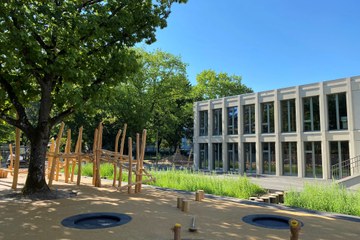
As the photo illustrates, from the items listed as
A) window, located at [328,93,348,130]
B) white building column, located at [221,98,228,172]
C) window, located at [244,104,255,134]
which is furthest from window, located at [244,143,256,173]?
window, located at [328,93,348,130]

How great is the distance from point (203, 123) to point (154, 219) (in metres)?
24.9

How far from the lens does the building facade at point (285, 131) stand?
72.9 ft

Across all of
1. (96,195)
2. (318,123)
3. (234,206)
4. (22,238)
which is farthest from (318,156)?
(22,238)

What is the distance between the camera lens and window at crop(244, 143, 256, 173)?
27.9m

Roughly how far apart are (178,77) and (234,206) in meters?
35.1

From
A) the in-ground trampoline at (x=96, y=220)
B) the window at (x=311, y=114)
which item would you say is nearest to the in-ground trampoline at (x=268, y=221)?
the in-ground trampoline at (x=96, y=220)

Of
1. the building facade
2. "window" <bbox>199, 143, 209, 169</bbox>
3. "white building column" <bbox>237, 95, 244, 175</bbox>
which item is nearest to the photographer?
the building facade

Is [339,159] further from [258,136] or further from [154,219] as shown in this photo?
[154,219]

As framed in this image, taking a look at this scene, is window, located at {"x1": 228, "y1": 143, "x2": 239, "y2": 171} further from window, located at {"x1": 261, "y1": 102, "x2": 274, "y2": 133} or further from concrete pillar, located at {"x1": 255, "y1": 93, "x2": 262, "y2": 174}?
window, located at {"x1": 261, "y1": 102, "x2": 274, "y2": 133}

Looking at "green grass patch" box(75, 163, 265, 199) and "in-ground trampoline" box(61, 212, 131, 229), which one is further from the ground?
"green grass patch" box(75, 163, 265, 199)

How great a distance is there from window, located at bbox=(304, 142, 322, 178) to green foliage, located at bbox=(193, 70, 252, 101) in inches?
1150

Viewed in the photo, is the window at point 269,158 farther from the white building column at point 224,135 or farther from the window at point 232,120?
the white building column at point 224,135

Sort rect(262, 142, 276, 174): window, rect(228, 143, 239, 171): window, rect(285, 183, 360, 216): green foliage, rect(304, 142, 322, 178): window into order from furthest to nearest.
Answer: rect(228, 143, 239, 171): window → rect(262, 142, 276, 174): window → rect(304, 142, 322, 178): window → rect(285, 183, 360, 216): green foliage

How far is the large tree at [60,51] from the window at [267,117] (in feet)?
52.1
